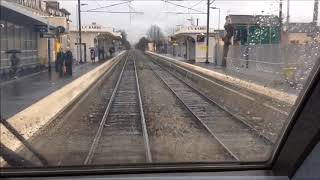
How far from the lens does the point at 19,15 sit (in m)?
3.20

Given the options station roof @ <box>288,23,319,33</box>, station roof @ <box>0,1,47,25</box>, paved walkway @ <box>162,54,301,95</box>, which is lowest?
paved walkway @ <box>162,54,301,95</box>

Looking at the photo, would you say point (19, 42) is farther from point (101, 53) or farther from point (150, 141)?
point (101, 53)

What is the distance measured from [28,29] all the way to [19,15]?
445 mm

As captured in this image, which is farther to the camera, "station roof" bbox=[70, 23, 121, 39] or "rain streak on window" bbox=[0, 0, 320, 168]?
"station roof" bbox=[70, 23, 121, 39]

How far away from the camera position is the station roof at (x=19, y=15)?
Result: 2812mm

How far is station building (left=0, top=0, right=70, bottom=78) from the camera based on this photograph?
285 cm

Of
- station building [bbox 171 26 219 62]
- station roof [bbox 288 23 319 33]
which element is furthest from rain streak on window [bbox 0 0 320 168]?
station building [bbox 171 26 219 62]

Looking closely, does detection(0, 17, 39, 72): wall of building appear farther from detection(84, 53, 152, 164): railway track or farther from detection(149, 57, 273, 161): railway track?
detection(149, 57, 273, 161): railway track

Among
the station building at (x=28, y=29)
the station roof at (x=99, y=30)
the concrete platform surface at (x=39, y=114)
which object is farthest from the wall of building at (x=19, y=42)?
the station roof at (x=99, y=30)

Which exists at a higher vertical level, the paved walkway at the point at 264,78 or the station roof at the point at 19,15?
the station roof at the point at 19,15

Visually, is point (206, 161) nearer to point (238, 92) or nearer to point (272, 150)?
point (272, 150)

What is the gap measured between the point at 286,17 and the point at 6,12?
5.81 feet

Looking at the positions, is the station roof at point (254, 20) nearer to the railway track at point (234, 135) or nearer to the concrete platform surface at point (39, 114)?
the railway track at point (234, 135)

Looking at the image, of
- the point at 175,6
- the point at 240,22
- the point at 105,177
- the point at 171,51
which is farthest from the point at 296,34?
the point at 171,51
